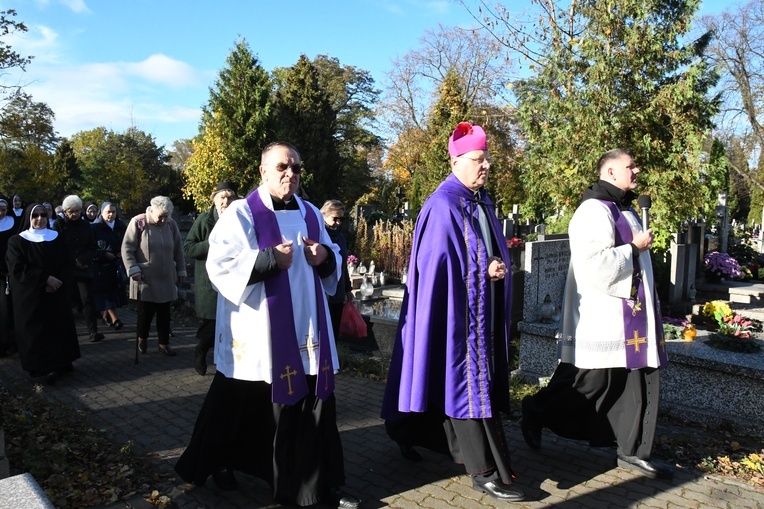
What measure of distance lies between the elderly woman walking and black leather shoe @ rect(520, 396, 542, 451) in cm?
448

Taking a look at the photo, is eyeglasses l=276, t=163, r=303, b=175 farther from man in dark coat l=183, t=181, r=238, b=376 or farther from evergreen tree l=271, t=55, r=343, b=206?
evergreen tree l=271, t=55, r=343, b=206

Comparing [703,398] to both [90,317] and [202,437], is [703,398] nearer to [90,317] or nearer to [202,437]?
[202,437]

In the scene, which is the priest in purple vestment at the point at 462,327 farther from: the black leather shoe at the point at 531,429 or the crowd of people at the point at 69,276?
the crowd of people at the point at 69,276

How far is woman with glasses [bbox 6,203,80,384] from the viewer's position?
5809 millimetres

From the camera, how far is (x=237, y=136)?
25234 mm

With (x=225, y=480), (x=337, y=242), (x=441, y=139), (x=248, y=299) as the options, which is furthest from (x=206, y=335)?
(x=441, y=139)

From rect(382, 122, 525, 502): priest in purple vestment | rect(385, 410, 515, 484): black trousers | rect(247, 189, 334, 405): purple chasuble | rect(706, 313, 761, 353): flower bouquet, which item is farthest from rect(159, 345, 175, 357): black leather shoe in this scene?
rect(706, 313, 761, 353): flower bouquet

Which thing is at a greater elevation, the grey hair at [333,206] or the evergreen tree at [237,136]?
the evergreen tree at [237,136]

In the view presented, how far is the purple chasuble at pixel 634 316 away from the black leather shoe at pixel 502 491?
1100 millimetres

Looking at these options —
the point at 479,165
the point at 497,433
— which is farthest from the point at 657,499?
the point at 479,165

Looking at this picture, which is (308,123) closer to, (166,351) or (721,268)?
(721,268)

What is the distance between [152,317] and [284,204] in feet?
14.1

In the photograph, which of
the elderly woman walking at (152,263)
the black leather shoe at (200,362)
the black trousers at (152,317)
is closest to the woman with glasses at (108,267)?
the elderly woman walking at (152,263)

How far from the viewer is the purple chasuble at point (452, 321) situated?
340cm
